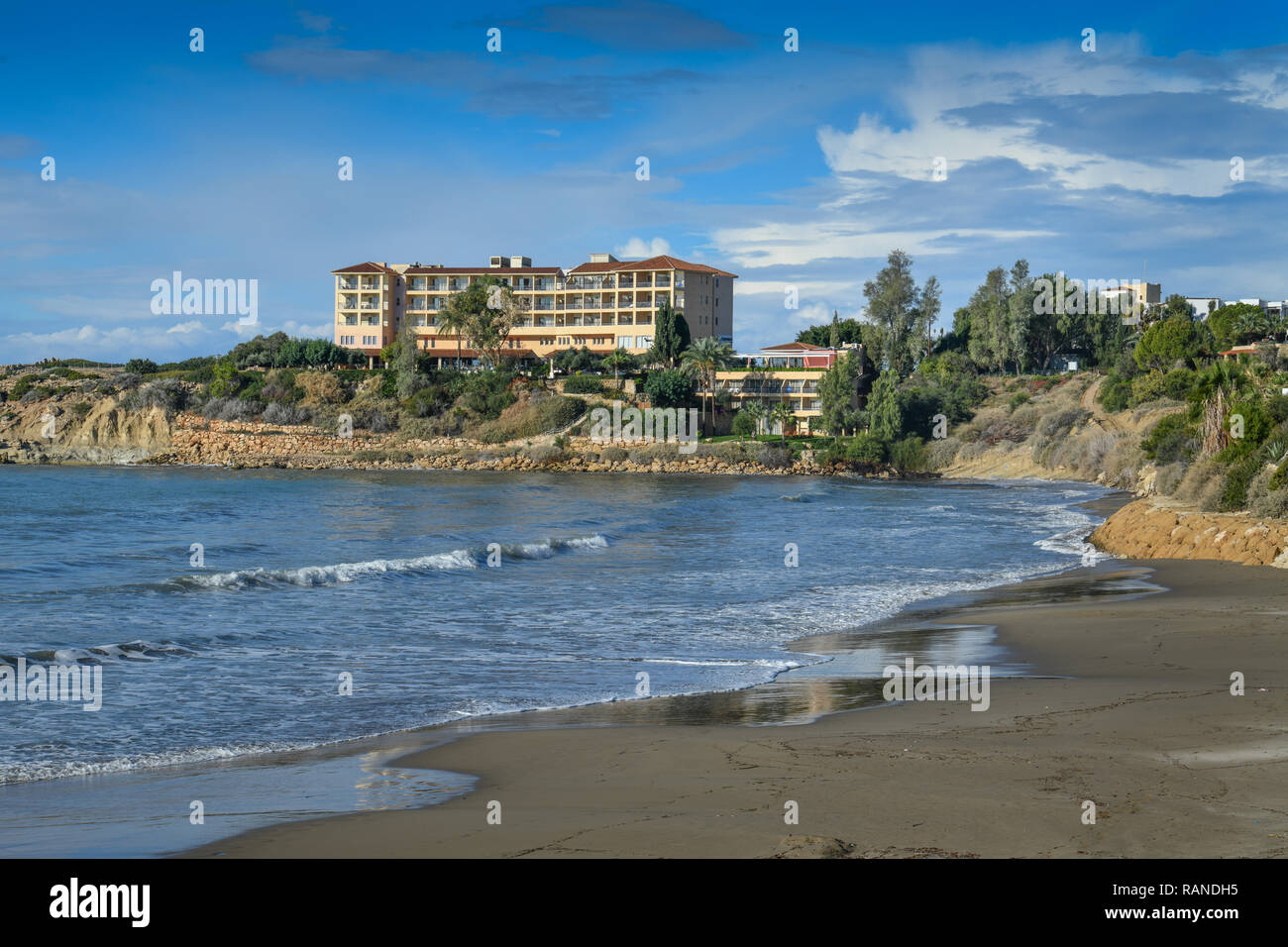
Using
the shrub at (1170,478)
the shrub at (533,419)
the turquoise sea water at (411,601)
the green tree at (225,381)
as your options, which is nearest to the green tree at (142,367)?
the green tree at (225,381)

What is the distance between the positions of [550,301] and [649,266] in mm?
12675

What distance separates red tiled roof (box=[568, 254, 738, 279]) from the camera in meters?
110

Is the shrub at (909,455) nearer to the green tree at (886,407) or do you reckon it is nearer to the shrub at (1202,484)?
the green tree at (886,407)

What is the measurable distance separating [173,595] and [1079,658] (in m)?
16.2

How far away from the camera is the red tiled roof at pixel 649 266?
10988 cm

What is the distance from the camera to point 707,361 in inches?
3706

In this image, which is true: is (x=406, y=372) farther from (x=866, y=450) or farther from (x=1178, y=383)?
(x=1178, y=383)

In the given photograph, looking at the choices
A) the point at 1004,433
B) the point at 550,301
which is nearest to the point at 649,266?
the point at 550,301

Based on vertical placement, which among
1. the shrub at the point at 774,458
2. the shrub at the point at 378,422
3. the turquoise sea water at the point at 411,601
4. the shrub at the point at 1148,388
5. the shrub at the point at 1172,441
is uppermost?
the shrub at the point at 1148,388

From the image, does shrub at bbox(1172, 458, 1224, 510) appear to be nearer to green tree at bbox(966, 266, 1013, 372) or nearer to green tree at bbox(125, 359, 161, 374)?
green tree at bbox(966, 266, 1013, 372)

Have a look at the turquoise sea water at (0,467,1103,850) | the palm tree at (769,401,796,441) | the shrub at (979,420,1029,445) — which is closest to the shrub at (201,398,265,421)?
the palm tree at (769,401,796,441)

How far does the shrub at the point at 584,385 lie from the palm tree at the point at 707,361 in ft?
28.1

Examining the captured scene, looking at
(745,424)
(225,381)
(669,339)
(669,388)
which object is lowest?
(745,424)
